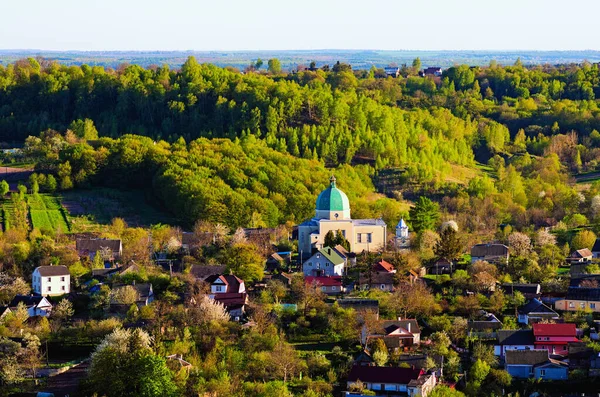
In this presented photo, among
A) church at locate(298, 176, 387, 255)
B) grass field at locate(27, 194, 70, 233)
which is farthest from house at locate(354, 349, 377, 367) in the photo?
grass field at locate(27, 194, 70, 233)

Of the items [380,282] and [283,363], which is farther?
[380,282]

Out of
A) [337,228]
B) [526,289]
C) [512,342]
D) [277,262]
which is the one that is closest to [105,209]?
[337,228]

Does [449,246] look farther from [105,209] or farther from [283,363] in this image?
[105,209]

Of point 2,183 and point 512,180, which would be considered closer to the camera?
point 2,183

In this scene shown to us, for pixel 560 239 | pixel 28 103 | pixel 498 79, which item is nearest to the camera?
pixel 560 239

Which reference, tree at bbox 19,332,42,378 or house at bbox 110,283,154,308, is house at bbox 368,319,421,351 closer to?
house at bbox 110,283,154,308

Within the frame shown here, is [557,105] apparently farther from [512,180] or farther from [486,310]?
[486,310]

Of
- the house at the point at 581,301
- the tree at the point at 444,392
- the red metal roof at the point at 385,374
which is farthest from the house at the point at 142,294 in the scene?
the house at the point at 581,301

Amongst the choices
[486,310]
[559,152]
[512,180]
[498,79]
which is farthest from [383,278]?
[498,79]

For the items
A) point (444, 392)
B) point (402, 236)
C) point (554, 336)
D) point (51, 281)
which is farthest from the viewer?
point (402, 236)
